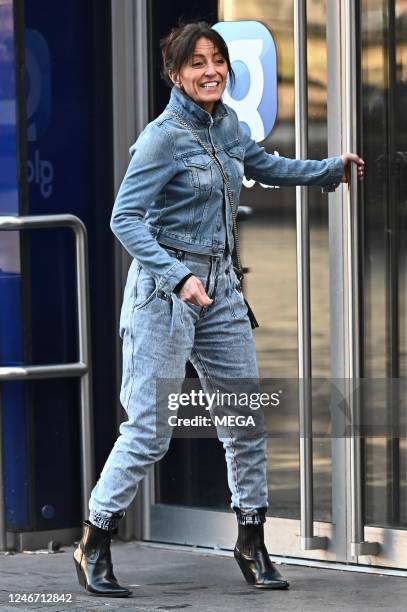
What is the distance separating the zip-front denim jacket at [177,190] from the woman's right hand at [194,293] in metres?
0.03

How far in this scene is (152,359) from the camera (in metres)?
4.72

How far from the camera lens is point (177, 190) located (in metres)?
4.69

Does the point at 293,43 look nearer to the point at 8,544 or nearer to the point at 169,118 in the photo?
the point at 169,118

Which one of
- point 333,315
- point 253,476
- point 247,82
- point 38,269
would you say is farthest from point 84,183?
point 253,476

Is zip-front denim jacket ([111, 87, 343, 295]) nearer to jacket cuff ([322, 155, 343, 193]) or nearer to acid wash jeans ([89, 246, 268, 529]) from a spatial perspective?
acid wash jeans ([89, 246, 268, 529])

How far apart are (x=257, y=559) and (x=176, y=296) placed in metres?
0.96

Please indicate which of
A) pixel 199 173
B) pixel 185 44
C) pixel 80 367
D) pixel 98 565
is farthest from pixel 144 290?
pixel 80 367

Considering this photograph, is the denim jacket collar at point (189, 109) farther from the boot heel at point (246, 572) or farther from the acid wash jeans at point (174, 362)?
the boot heel at point (246, 572)

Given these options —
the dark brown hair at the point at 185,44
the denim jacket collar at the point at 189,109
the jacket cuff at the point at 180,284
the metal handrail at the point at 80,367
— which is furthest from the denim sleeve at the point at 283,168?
the metal handrail at the point at 80,367

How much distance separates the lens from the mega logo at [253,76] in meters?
5.56

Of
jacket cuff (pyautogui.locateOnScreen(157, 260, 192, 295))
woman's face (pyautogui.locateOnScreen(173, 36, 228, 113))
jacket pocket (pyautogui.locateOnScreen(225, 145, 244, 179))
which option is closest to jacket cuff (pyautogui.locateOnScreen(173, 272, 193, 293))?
jacket cuff (pyautogui.locateOnScreen(157, 260, 192, 295))

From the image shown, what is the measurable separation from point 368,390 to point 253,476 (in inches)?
26.3

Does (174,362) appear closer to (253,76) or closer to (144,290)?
(144,290)

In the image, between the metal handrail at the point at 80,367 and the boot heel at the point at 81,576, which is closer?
the boot heel at the point at 81,576
